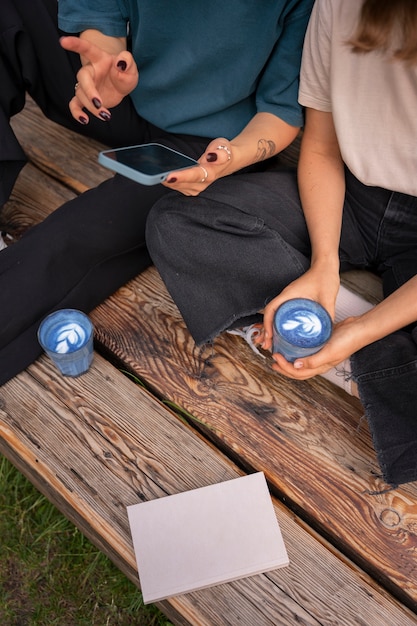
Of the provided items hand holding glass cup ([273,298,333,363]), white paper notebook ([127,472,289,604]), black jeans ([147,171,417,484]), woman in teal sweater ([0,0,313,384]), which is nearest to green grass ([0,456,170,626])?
white paper notebook ([127,472,289,604])

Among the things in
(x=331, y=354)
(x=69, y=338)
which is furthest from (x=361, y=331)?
(x=69, y=338)

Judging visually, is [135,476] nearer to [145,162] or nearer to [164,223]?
[164,223]

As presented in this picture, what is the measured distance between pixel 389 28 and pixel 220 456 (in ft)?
3.04

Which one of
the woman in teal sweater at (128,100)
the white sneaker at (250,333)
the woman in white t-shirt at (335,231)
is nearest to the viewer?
A: the woman in white t-shirt at (335,231)

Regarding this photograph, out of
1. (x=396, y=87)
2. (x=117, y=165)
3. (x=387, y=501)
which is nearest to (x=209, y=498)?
(x=387, y=501)

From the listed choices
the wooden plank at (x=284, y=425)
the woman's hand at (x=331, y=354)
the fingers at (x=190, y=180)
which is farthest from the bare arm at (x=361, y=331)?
the fingers at (x=190, y=180)

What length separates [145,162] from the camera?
1192 mm

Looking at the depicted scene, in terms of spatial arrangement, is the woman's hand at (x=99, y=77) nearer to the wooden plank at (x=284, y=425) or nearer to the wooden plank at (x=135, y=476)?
the wooden plank at (x=284, y=425)

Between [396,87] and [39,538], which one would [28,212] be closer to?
[39,538]

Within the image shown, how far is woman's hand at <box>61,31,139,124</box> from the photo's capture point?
3.89ft

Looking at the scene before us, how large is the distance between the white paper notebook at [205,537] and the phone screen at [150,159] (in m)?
0.68

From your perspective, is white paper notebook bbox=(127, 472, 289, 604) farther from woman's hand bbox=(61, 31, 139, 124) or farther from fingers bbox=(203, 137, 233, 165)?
woman's hand bbox=(61, 31, 139, 124)

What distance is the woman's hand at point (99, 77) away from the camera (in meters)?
1.18

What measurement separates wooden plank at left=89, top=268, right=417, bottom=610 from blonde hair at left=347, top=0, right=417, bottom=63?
0.75m
